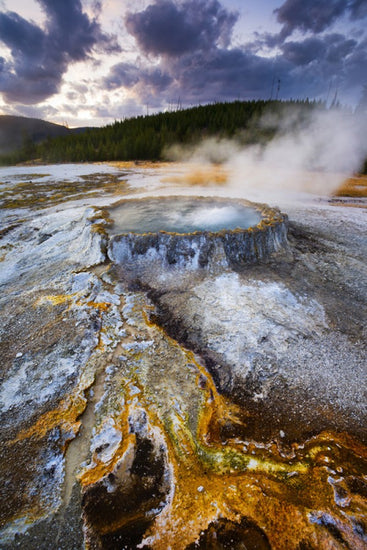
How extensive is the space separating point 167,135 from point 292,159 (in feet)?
62.5

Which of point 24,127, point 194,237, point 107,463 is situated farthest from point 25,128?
point 107,463

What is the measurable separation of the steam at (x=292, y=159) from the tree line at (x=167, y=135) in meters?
2.00

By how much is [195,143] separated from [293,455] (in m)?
39.0

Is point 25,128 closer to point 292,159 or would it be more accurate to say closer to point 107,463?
point 292,159

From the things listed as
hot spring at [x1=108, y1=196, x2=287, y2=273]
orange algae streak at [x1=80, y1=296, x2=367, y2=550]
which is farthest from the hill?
orange algae streak at [x1=80, y1=296, x2=367, y2=550]

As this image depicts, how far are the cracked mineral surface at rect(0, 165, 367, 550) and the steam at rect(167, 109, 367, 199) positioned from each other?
9738 mm

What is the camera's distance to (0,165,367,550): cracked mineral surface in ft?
8.59

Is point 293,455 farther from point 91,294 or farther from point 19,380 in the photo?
point 91,294

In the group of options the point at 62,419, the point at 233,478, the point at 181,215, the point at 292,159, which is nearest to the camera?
the point at 233,478

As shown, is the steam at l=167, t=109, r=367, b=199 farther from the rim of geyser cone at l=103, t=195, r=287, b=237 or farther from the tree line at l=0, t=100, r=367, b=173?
the rim of geyser cone at l=103, t=195, r=287, b=237

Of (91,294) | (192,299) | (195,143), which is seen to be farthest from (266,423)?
(195,143)

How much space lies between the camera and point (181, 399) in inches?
148

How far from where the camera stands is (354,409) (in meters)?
3.63

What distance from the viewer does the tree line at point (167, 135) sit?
34.0m
